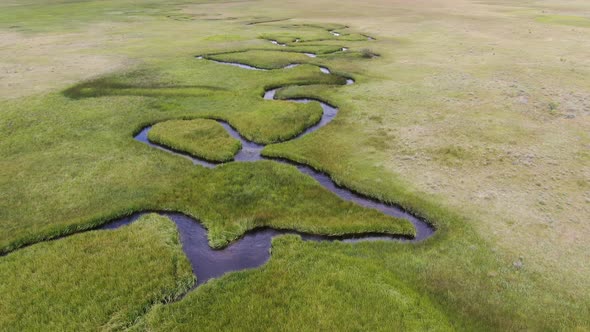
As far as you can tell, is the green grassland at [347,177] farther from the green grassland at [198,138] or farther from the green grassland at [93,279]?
the green grassland at [198,138]

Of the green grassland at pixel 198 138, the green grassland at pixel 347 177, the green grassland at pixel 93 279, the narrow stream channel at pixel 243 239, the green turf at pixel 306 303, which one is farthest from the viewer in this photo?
the green grassland at pixel 198 138

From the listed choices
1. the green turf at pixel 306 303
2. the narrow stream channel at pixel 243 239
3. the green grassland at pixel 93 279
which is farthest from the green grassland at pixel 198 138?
the green turf at pixel 306 303

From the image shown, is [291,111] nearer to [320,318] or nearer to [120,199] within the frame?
[120,199]

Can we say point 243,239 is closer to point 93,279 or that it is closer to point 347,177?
point 93,279

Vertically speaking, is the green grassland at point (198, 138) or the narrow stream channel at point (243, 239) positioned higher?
the green grassland at point (198, 138)

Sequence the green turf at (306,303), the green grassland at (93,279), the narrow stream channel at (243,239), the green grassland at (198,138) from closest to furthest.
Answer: the green turf at (306,303)
the green grassland at (93,279)
the narrow stream channel at (243,239)
the green grassland at (198,138)

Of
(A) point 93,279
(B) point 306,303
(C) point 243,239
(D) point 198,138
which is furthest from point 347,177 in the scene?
(A) point 93,279

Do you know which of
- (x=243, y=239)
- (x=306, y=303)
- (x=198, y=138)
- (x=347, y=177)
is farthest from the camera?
(x=198, y=138)

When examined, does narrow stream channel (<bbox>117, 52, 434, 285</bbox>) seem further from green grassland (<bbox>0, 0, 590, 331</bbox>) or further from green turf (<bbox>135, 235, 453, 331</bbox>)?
green turf (<bbox>135, 235, 453, 331</bbox>)
